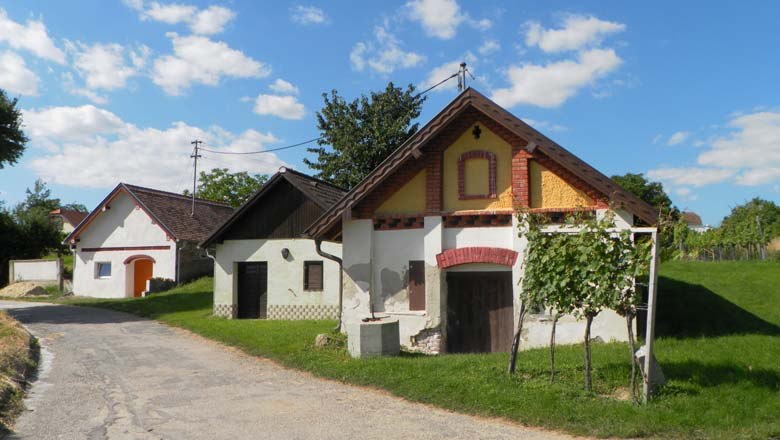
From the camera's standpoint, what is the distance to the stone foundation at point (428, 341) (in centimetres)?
1312

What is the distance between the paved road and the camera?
24.4ft

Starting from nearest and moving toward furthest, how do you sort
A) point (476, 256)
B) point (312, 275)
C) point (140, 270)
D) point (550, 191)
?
point (550, 191)
point (476, 256)
point (312, 275)
point (140, 270)

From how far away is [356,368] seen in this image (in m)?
10.8

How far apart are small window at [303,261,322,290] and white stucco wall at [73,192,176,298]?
1112 centimetres

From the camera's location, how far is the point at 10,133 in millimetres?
25266

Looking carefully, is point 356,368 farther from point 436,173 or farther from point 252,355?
point 436,173

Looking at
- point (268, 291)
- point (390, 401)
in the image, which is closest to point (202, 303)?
point (268, 291)

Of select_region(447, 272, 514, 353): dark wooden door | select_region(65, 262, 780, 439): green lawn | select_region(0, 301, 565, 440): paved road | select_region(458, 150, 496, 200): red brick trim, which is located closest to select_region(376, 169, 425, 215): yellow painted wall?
select_region(458, 150, 496, 200): red brick trim

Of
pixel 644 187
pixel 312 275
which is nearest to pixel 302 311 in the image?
pixel 312 275

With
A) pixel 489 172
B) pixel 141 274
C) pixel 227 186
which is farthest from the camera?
pixel 227 186

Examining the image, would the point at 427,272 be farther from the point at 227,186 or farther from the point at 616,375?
the point at 227,186

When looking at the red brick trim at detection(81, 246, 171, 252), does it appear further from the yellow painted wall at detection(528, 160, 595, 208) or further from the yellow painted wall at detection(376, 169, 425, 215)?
the yellow painted wall at detection(528, 160, 595, 208)

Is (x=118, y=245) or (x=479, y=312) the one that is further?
(x=118, y=245)

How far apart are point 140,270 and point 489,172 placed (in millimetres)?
24210
